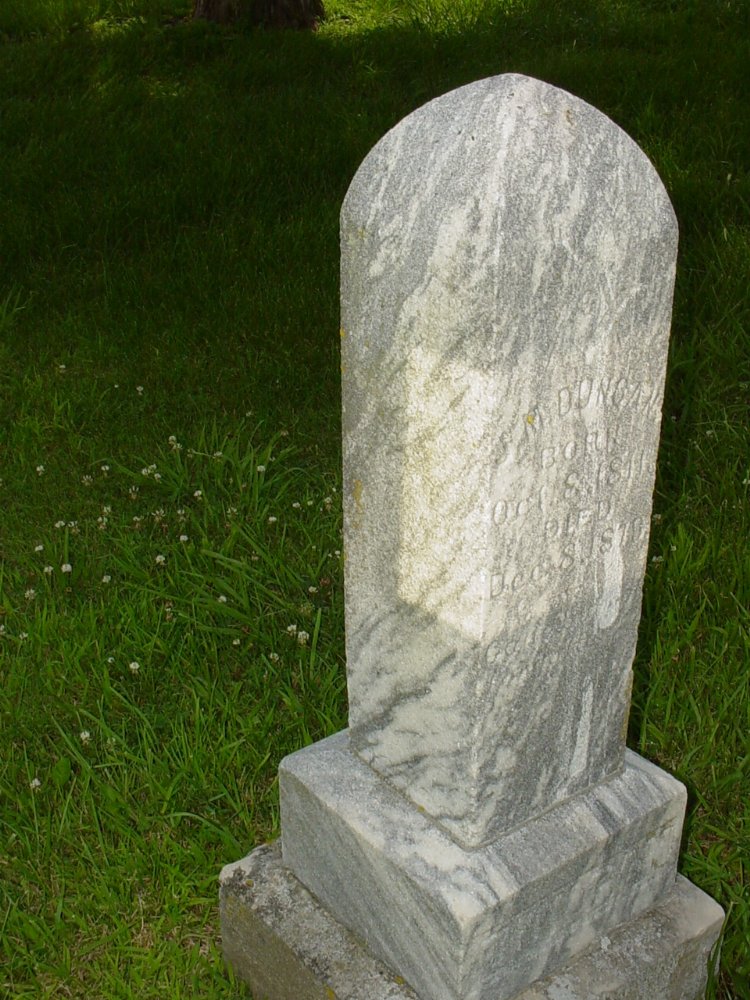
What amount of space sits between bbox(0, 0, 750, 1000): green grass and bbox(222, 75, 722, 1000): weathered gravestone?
1.09 ft

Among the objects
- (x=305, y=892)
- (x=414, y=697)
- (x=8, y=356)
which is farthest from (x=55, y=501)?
(x=414, y=697)

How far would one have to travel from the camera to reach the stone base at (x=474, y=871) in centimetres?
181

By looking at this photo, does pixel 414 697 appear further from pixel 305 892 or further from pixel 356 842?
pixel 305 892

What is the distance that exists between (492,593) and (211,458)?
206cm

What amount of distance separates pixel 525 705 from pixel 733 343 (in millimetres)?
2322

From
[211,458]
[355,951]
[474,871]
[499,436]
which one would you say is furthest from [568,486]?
[211,458]

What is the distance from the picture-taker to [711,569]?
3027mm

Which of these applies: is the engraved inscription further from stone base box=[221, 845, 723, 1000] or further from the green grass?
the green grass

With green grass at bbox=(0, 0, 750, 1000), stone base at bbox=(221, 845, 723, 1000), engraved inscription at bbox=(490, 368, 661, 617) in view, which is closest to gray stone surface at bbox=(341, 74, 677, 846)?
engraved inscription at bbox=(490, 368, 661, 617)

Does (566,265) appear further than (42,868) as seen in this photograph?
No

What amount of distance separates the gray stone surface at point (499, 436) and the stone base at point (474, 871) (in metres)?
0.05

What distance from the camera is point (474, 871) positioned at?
1.81m

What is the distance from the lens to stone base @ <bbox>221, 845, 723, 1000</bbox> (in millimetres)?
1951

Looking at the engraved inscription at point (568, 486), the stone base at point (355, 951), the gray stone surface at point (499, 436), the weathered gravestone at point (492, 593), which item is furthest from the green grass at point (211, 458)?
the engraved inscription at point (568, 486)
